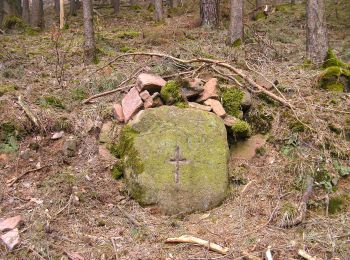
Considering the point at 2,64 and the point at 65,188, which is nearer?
the point at 65,188

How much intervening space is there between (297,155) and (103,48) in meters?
5.67

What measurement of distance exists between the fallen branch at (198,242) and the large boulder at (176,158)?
56cm

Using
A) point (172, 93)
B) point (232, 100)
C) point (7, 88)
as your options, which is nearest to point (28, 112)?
point (7, 88)

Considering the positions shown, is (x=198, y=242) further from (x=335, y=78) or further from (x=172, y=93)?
(x=335, y=78)

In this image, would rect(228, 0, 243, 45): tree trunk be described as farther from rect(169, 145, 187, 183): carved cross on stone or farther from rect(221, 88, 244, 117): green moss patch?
rect(169, 145, 187, 183): carved cross on stone

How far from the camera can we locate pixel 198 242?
13.8 ft

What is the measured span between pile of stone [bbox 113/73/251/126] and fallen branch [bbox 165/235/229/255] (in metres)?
2.06

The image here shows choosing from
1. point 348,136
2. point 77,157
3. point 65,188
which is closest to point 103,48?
point 77,157

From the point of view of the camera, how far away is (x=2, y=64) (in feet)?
26.0

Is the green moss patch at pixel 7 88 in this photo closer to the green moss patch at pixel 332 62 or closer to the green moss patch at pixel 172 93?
the green moss patch at pixel 172 93

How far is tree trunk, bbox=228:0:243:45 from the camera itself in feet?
30.6

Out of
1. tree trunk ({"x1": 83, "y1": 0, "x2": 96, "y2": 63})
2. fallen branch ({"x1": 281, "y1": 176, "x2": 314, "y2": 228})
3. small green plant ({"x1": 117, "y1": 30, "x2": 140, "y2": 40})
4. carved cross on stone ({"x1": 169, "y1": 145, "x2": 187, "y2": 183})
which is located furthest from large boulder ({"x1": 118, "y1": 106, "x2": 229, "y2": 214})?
small green plant ({"x1": 117, "y1": 30, "x2": 140, "y2": 40})

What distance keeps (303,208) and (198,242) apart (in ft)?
4.35

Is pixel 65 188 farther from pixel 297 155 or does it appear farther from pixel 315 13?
pixel 315 13
